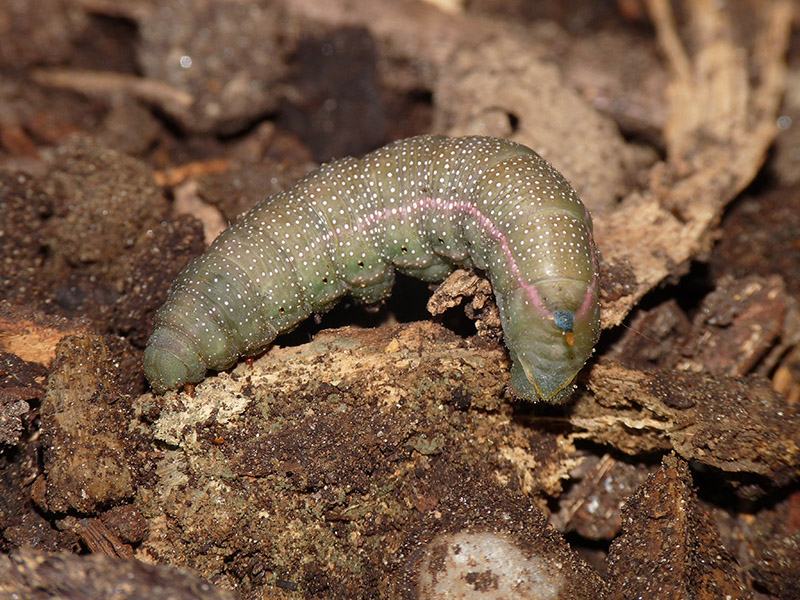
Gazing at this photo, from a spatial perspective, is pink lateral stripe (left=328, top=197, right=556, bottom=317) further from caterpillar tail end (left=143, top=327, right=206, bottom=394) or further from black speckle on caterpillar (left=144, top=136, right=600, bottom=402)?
caterpillar tail end (left=143, top=327, right=206, bottom=394)

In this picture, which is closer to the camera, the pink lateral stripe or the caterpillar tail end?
the pink lateral stripe

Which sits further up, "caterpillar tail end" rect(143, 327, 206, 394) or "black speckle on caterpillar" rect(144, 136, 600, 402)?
"black speckle on caterpillar" rect(144, 136, 600, 402)

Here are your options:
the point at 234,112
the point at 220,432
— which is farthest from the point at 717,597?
the point at 234,112

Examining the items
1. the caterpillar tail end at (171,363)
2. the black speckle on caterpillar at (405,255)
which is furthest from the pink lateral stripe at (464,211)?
the caterpillar tail end at (171,363)

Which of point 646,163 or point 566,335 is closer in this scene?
point 566,335

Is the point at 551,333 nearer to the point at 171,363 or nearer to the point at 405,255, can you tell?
the point at 405,255

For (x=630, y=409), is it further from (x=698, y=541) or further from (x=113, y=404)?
(x=113, y=404)

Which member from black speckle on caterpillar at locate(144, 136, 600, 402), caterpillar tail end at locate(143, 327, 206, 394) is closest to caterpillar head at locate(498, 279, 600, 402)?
black speckle on caterpillar at locate(144, 136, 600, 402)
